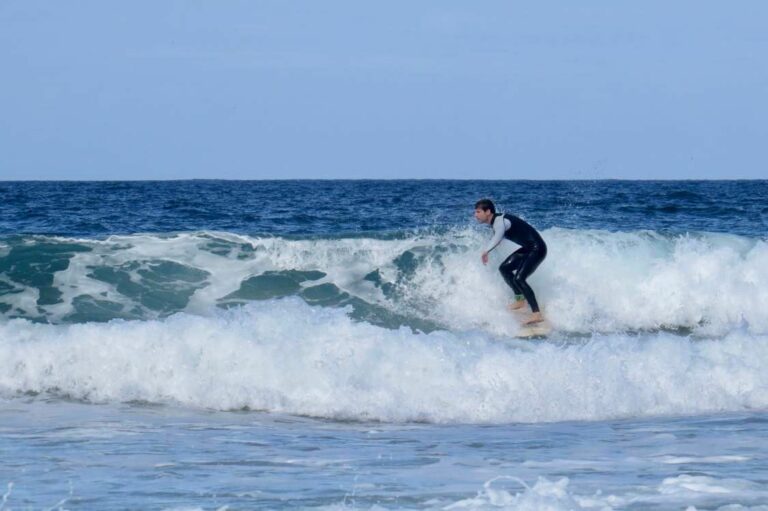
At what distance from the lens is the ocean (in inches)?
230

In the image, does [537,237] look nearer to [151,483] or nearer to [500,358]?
[500,358]

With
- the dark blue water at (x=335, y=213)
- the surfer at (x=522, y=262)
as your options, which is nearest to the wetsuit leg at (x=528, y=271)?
the surfer at (x=522, y=262)

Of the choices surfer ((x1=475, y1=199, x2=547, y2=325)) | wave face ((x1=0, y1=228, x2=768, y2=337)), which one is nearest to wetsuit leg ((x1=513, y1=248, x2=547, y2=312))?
surfer ((x1=475, y1=199, x2=547, y2=325))

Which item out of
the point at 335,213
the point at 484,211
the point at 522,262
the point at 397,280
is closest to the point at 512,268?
the point at 522,262

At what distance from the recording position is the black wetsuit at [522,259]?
12.2 m

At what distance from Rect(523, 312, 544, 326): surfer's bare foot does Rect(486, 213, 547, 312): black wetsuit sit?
63 millimetres

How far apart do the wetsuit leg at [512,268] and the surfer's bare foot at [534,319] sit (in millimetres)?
301

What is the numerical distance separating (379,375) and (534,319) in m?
3.60

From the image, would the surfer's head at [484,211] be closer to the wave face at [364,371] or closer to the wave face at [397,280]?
the wave face at [397,280]

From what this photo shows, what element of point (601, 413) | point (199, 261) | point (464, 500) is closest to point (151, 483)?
point (464, 500)

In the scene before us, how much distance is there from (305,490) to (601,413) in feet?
11.7

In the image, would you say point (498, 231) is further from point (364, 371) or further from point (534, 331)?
point (364, 371)

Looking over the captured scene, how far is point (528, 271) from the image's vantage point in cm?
1234

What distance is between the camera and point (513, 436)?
750cm
